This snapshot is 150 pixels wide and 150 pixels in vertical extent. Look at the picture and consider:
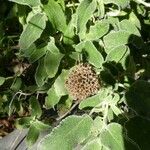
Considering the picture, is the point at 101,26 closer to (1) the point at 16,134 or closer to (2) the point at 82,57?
(2) the point at 82,57

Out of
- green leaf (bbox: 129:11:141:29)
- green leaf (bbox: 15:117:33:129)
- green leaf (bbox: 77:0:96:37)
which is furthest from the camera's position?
green leaf (bbox: 15:117:33:129)

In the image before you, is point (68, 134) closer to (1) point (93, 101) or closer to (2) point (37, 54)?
(1) point (93, 101)

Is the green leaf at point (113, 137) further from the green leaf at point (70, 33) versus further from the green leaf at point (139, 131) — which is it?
the green leaf at point (70, 33)

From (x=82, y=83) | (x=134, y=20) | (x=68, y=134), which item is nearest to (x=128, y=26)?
(x=134, y=20)

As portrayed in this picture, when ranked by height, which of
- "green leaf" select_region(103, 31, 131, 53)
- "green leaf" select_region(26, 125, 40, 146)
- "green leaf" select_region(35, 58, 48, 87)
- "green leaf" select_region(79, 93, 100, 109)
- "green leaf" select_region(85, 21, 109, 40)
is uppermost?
"green leaf" select_region(85, 21, 109, 40)

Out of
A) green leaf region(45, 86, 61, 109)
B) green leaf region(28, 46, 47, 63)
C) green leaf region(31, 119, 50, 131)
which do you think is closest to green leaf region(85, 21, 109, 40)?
green leaf region(28, 46, 47, 63)

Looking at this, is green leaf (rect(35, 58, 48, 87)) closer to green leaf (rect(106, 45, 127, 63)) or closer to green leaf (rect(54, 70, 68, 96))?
green leaf (rect(54, 70, 68, 96))
